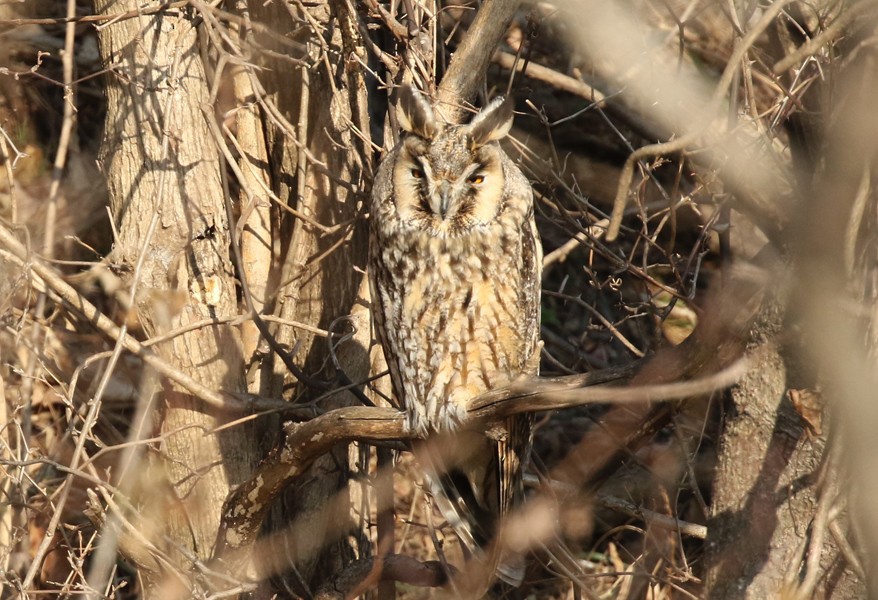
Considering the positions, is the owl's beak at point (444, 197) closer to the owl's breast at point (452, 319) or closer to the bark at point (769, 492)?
the owl's breast at point (452, 319)

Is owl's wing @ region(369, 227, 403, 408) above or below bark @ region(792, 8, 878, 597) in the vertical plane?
below

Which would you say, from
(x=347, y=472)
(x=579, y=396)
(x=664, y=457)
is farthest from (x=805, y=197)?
(x=664, y=457)

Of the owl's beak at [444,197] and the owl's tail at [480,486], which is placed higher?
the owl's beak at [444,197]

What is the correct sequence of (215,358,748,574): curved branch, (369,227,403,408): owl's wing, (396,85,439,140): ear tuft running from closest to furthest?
1. (215,358,748,574): curved branch
2. (396,85,439,140): ear tuft
3. (369,227,403,408): owl's wing

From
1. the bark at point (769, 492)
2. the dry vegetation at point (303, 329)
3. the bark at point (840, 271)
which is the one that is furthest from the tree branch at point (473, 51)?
the bark at point (840, 271)

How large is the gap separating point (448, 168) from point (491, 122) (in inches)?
7.6

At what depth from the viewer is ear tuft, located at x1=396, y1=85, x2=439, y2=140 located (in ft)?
8.55

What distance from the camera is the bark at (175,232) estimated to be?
9.68 feet

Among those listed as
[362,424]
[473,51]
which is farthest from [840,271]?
[473,51]

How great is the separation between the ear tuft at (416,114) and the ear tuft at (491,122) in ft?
0.34

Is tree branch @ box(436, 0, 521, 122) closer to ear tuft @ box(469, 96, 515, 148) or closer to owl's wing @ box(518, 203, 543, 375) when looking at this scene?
ear tuft @ box(469, 96, 515, 148)

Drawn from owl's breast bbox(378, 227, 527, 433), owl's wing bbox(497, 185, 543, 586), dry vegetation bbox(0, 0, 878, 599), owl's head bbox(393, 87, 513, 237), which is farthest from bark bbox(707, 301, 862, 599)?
owl's head bbox(393, 87, 513, 237)

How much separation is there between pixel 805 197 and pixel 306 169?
2.29 m

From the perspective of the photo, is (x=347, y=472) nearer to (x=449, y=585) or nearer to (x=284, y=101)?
(x=449, y=585)
